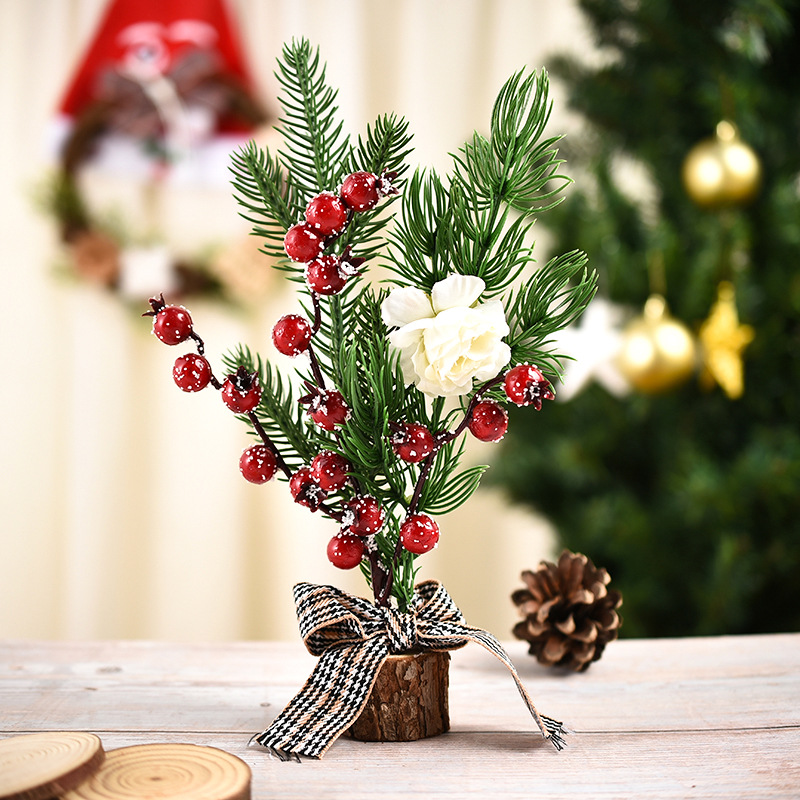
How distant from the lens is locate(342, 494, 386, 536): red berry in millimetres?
532

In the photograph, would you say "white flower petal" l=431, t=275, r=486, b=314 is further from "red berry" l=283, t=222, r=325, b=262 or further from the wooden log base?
the wooden log base

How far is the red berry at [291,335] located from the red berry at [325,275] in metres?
0.02

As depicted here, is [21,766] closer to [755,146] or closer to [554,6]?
[755,146]

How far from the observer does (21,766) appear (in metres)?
0.44

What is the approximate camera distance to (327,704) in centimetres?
54

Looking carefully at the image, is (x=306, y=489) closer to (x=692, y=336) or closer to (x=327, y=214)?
(x=327, y=214)

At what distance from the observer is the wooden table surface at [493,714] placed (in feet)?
1.62

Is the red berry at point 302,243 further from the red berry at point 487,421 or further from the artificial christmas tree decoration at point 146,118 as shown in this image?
the artificial christmas tree decoration at point 146,118

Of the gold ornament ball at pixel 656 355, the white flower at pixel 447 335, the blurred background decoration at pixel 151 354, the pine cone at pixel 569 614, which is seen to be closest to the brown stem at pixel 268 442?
the white flower at pixel 447 335

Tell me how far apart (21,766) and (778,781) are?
0.42 meters

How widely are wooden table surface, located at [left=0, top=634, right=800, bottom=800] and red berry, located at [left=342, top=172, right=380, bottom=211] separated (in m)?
0.34

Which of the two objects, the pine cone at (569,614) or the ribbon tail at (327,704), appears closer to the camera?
the ribbon tail at (327,704)

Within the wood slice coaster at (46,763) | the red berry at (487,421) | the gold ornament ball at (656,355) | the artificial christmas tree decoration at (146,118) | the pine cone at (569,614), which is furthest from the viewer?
the artificial christmas tree decoration at (146,118)

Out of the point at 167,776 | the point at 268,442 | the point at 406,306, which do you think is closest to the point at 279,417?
the point at 268,442
